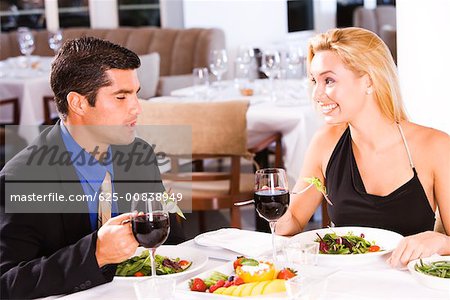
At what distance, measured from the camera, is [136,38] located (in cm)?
807

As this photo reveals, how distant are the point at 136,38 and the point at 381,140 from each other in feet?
18.4

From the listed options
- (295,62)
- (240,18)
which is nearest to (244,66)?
(295,62)

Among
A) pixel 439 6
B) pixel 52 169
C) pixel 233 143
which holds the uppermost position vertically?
pixel 439 6

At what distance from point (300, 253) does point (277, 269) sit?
9 cm

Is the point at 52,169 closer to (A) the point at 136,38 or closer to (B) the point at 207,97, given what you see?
(B) the point at 207,97

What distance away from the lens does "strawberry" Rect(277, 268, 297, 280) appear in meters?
1.93

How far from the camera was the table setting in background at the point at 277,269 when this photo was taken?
191 centimetres

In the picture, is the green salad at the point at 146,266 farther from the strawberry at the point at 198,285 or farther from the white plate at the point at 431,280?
the white plate at the point at 431,280

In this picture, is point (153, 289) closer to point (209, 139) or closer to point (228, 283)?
point (228, 283)

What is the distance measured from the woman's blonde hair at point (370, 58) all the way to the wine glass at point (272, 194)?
61 centimetres

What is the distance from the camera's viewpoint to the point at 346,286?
2025mm

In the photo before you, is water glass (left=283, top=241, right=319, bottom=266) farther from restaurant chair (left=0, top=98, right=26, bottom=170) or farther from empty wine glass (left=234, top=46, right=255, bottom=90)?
restaurant chair (left=0, top=98, right=26, bottom=170)

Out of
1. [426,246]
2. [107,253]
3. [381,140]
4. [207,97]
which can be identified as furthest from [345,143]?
[207,97]

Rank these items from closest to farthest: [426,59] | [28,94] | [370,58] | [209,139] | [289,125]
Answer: [370,58] → [426,59] → [209,139] → [289,125] → [28,94]
